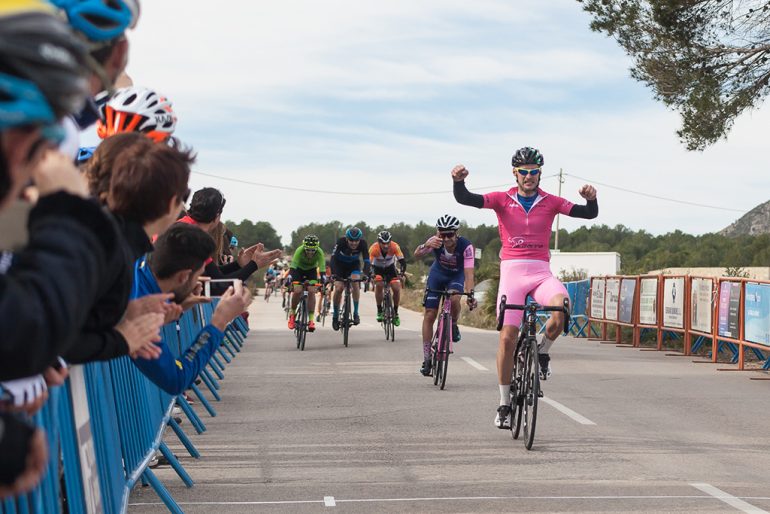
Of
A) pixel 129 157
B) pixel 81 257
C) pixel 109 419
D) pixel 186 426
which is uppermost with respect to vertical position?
pixel 129 157

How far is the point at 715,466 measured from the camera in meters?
8.38

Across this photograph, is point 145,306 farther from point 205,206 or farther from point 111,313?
point 205,206

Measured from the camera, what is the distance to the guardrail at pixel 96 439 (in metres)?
3.61

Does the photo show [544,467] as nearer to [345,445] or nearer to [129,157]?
[345,445]

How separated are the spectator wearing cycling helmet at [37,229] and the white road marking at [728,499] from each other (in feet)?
18.0

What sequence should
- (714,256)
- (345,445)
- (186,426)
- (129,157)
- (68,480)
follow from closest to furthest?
(129,157)
(68,480)
(345,445)
(186,426)
(714,256)

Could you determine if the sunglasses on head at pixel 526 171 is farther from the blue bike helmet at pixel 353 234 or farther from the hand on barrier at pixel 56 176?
the blue bike helmet at pixel 353 234

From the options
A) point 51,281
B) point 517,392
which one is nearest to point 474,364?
point 517,392

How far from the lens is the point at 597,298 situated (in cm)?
2869

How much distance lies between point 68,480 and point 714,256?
71.2m

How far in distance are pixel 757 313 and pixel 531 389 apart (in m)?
9.53

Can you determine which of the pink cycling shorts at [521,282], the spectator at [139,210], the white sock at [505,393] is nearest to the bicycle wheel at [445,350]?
the white sock at [505,393]

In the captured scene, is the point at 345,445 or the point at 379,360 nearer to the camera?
the point at 345,445

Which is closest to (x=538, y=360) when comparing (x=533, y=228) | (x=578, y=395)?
(x=533, y=228)
